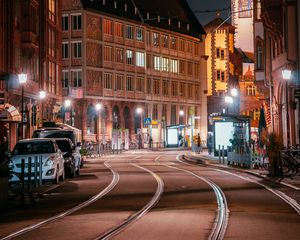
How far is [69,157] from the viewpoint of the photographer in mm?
31969

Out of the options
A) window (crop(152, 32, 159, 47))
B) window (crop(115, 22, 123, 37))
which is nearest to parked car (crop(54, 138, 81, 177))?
window (crop(115, 22, 123, 37))

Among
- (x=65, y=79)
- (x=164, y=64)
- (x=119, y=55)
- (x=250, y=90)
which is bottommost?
(x=65, y=79)

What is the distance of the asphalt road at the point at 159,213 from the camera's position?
43.0 feet

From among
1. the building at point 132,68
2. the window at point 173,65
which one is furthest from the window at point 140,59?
the window at point 173,65

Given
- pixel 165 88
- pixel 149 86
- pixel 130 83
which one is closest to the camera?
pixel 130 83

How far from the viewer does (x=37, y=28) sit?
58.0 meters

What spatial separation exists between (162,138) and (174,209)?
271 feet

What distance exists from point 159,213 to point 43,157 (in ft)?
38.3

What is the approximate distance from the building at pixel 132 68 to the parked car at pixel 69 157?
140 ft

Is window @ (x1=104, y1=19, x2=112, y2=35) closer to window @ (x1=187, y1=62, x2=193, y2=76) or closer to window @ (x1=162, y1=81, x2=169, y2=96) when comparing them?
window @ (x1=162, y1=81, x2=169, y2=96)

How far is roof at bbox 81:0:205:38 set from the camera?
89650 millimetres

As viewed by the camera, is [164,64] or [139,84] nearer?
[139,84]

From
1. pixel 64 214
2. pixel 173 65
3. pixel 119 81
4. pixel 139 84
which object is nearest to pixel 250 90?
pixel 173 65

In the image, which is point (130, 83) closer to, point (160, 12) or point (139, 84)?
point (139, 84)
